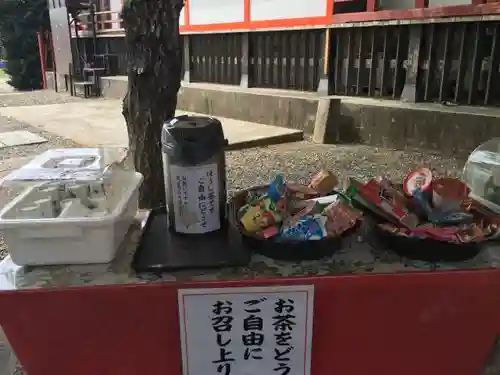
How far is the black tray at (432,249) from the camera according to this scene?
3.04ft

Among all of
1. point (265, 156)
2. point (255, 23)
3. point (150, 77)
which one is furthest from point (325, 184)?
point (255, 23)

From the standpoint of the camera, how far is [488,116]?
4039mm

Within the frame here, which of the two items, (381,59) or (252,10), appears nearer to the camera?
(381,59)

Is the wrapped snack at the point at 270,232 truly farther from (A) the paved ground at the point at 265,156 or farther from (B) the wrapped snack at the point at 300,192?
(A) the paved ground at the point at 265,156

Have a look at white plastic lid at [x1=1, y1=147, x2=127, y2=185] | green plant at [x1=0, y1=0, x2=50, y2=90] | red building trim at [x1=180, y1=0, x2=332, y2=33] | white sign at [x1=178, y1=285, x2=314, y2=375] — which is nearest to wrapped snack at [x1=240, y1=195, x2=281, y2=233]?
white sign at [x1=178, y1=285, x2=314, y2=375]

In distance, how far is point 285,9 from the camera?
591 cm

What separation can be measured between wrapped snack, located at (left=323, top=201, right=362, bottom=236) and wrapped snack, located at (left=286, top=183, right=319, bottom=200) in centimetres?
13

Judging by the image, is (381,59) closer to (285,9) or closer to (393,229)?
(285,9)

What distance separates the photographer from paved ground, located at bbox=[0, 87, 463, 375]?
399cm

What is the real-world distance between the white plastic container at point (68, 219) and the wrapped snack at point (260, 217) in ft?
0.86

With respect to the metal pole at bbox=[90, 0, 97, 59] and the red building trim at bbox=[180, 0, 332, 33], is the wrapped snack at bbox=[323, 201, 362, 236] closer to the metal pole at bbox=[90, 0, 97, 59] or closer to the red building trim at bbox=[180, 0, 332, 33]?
the red building trim at bbox=[180, 0, 332, 33]

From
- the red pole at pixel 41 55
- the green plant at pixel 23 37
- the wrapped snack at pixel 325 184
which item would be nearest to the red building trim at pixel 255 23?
the wrapped snack at pixel 325 184

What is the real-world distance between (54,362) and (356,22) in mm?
4906

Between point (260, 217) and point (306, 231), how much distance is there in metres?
0.10
